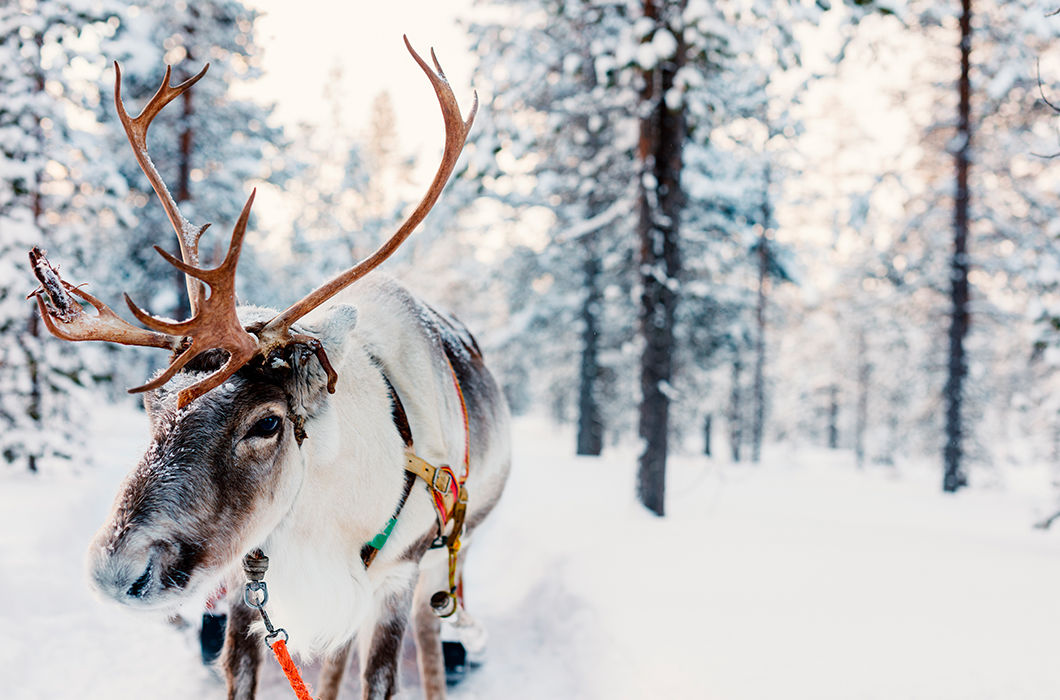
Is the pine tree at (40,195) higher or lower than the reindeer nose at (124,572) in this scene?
higher

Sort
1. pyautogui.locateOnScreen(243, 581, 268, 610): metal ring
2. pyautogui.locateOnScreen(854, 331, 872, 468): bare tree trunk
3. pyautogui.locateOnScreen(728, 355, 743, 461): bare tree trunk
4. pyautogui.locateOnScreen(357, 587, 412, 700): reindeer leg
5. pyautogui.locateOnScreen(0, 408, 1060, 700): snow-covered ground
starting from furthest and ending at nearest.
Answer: pyautogui.locateOnScreen(854, 331, 872, 468): bare tree trunk
pyautogui.locateOnScreen(728, 355, 743, 461): bare tree trunk
pyautogui.locateOnScreen(0, 408, 1060, 700): snow-covered ground
pyautogui.locateOnScreen(357, 587, 412, 700): reindeer leg
pyautogui.locateOnScreen(243, 581, 268, 610): metal ring

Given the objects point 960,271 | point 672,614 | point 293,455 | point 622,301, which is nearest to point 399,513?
point 293,455

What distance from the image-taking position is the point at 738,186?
10.0m

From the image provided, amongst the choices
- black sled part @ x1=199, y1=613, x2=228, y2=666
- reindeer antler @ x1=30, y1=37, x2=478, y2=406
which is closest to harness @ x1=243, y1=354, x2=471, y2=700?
reindeer antler @ x1=30, y1=37, x2=478, y2=406

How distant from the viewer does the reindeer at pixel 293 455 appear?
182 centimetres

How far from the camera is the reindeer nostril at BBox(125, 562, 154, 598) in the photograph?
1.69 m

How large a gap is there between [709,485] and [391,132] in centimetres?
1977

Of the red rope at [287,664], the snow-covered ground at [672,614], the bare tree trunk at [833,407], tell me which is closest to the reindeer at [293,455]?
the red rope at [287,664]

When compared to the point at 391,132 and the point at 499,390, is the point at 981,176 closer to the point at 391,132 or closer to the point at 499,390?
the point at 499,390

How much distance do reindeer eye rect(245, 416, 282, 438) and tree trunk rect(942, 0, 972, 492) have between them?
44.9ft

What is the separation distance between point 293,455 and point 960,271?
45.6 ft

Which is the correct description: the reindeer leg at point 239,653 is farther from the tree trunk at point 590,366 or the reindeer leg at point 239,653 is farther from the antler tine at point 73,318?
the tree trunk at point 590,366

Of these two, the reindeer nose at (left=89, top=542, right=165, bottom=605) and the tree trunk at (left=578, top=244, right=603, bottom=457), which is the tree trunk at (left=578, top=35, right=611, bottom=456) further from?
the reindeer nose at (left=89, top=542, right=165, bottom=605)

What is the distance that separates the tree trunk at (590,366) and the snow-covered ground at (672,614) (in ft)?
24.3
